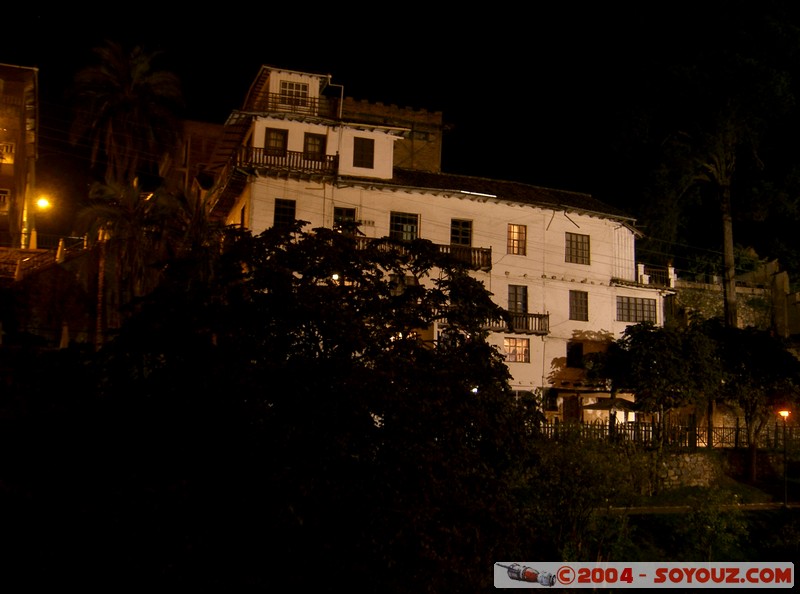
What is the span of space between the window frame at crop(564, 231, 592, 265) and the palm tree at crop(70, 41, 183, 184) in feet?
75.6

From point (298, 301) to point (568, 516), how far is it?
1283 cm

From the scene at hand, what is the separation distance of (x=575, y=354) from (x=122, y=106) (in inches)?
1154

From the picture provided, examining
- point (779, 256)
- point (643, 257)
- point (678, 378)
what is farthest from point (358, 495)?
point (779, 256)

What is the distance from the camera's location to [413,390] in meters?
14.7

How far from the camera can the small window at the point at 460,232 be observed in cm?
4178

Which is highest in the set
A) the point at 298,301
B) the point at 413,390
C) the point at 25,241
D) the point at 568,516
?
the point at 25,241

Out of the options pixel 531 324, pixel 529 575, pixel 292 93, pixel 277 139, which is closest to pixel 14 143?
pixel 277 139

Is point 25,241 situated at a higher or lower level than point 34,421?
higher

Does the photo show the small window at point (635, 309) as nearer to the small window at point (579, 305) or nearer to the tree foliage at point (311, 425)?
the small window at point (579, 305)

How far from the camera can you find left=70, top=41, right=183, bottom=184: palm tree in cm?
4725

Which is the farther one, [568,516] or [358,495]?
[568,516]

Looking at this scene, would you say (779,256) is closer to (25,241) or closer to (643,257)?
(643,257)

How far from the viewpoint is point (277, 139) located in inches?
1544

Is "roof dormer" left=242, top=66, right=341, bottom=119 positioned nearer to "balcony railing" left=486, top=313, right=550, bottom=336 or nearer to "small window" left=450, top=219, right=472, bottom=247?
"small window" left=450, top=219, right=472, bottom=247
